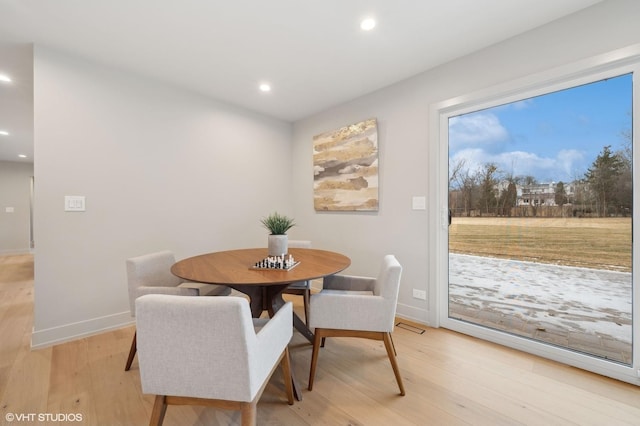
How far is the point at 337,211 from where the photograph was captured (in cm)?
339

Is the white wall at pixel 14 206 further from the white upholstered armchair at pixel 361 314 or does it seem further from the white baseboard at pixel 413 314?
the white baseboard at pixel 413 314

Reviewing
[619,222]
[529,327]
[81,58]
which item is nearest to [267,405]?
[529,327]

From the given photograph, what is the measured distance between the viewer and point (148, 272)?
1.94 meters

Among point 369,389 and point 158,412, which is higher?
point 158,412

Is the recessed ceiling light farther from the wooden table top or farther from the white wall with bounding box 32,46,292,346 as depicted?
Result: the white wall with bounding box 32,46,292,346

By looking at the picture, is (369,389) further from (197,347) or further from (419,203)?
(419,203)

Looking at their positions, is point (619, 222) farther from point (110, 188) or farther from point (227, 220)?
point (110, 188)

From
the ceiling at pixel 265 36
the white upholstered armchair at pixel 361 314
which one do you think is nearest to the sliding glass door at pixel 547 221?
the ceiling at pixel 265 36

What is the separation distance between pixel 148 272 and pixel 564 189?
3.16 metres

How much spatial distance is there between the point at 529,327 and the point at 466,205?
43.9 inches

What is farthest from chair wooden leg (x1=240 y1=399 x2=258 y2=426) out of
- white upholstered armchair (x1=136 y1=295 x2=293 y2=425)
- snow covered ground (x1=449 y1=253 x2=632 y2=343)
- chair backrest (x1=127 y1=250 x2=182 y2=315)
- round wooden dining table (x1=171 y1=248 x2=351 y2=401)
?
snow covered ground (x1=449 y1=253 x2=632 y2=343)

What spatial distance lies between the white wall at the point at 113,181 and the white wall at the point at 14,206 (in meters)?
6.76

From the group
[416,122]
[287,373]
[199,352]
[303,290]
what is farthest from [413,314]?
[199,352]

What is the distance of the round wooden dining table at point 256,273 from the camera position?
1.46 metres
